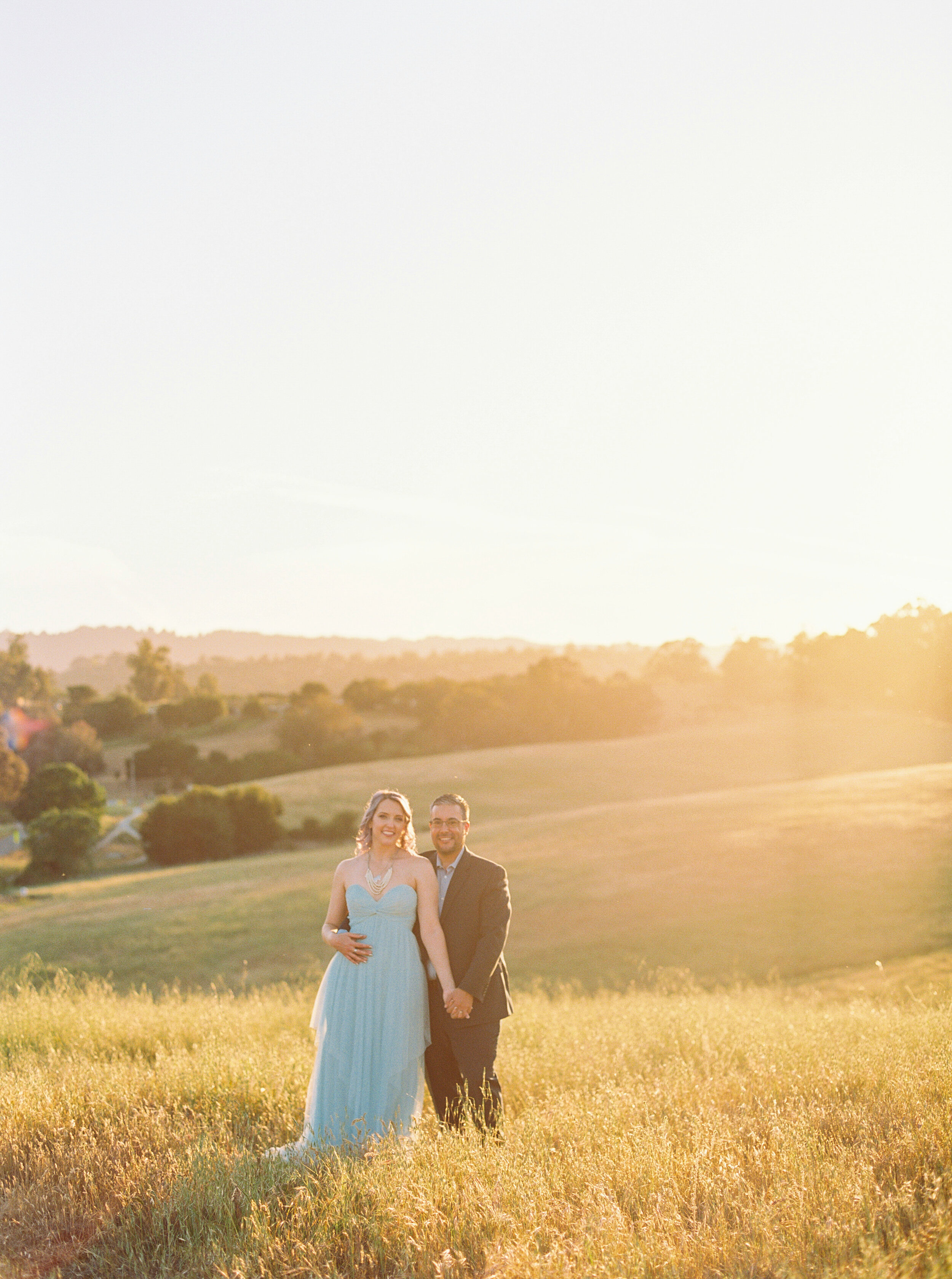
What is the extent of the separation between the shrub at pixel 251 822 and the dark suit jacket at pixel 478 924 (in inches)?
1764

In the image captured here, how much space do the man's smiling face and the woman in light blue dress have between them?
165 millimetres

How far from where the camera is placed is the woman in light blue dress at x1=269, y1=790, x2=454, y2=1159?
5.69 m

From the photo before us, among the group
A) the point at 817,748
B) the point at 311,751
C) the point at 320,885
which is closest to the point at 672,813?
the point at 320,885

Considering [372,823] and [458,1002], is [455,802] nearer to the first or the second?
[372,823]

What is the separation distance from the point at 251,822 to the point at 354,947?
45123 millimetres

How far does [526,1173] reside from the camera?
14.3 feet

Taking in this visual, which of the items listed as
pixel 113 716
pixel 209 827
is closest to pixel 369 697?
pixel 113 716

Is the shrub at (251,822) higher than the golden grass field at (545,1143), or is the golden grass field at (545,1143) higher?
the golden grass field at (545,1143)

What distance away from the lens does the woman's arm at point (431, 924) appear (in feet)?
19.2

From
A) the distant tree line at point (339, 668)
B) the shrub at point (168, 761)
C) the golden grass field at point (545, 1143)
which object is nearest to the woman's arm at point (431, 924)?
the golden grass field at point (545, 1143)

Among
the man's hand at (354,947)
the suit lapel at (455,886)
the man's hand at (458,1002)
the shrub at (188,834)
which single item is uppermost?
the suit lapel at (455,886)

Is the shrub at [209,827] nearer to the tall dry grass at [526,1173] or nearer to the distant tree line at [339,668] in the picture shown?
the tall dry grass at [526,1173]

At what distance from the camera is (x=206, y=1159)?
Result: 4.88 metres

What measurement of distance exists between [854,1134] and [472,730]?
2864 inches
